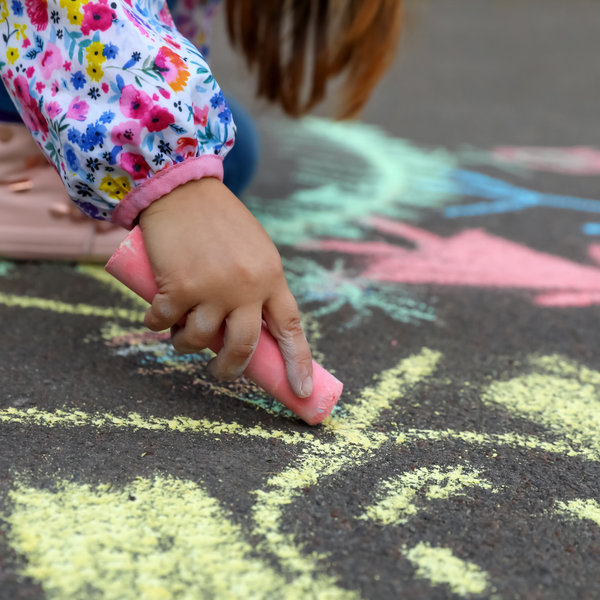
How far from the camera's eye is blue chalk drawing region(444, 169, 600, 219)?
4.66ft

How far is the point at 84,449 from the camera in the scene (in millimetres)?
595

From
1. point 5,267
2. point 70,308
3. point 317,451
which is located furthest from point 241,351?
point 5,267

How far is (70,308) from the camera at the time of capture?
88cm

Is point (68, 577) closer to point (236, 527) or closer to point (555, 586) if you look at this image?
point (236, 527)

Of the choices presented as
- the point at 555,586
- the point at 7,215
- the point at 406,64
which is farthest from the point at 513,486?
the point at 406,64

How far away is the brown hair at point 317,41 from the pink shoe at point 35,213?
45 cm

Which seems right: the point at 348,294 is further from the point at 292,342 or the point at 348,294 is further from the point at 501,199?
the point at 501,199

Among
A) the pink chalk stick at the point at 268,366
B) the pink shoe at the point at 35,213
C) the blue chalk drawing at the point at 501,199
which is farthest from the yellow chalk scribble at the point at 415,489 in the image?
the blue chalk drawing at the point at 501,199

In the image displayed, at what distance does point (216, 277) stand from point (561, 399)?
0.45 m

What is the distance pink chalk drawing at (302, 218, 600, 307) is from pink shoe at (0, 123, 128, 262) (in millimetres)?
390

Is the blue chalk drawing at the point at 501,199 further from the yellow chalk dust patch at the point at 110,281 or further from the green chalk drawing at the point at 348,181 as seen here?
the yellow chalk dust patch at the point at 110,281

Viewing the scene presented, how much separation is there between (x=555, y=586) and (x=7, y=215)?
893 mm

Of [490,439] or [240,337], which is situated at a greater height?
[240,337]

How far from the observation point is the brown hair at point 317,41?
1087 mm
